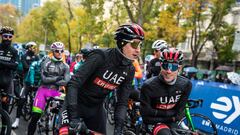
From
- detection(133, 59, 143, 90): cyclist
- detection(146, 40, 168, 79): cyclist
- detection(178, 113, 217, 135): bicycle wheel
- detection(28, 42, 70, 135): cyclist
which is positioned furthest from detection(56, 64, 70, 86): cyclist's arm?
detection(178, 113, 217, 135): bicycle wheel

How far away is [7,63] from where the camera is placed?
7.12 metres

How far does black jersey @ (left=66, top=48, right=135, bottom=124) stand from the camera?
3678mm

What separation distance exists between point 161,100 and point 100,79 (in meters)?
1.26

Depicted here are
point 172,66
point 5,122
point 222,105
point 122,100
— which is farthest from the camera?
point 222,105

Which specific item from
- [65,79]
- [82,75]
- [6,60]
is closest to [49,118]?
[65,79]

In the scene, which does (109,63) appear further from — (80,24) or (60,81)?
(80,24)

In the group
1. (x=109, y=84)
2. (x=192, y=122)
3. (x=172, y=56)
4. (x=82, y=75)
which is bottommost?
(x=192, y=122)

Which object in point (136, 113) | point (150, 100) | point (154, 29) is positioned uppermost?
point (154, 29)

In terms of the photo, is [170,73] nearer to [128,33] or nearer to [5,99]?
[128,33]

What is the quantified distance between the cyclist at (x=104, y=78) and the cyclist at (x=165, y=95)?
2.67 ft

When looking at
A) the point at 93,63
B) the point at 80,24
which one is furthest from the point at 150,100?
the point at 80,24

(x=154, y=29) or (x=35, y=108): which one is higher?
(x=154, y=29)

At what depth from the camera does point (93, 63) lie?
370 centimetres

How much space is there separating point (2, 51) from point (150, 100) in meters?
3.72
